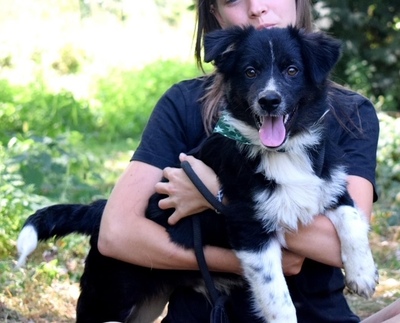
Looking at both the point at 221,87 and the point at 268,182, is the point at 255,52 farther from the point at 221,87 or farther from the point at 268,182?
the point at 268,182

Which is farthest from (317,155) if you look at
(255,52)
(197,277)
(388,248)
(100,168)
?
(100,168)

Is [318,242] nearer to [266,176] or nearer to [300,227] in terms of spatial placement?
[300,227]

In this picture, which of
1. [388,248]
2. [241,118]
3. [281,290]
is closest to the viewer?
[281,290]

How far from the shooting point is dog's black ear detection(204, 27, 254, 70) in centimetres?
324

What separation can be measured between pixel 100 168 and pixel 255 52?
15.8 feet

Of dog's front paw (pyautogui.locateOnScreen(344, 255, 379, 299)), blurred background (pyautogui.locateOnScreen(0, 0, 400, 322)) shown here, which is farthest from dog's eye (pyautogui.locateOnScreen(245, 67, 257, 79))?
blurred background (pyautogui.locateOnScreen(0, 0, 400, 322))

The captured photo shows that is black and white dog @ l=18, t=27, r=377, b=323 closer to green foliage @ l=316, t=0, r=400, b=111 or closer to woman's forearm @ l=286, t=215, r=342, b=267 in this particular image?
woman's forearm @ l=286, t=215, r=342, b=267

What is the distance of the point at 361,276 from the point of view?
314 cm

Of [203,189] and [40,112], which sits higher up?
[203,189]

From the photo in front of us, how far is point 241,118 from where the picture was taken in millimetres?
3307

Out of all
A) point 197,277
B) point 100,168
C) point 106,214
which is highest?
point 106,214

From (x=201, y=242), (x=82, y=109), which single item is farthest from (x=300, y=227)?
(x=82, y=109)

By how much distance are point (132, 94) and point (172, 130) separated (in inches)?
359

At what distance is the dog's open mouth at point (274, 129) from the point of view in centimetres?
311
